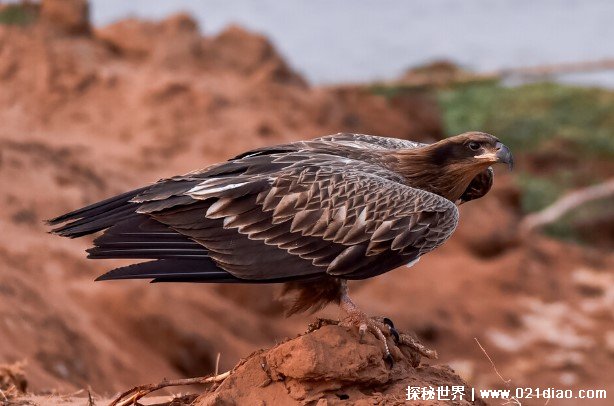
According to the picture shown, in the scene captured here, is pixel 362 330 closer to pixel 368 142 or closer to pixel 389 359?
pixel 389 359

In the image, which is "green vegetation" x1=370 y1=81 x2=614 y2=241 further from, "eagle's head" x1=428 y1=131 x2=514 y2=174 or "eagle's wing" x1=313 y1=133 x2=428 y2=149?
"eagle's head" x1=428 y1=131 x2=514 y2=174

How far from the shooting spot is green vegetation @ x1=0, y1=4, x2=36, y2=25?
58.8ft

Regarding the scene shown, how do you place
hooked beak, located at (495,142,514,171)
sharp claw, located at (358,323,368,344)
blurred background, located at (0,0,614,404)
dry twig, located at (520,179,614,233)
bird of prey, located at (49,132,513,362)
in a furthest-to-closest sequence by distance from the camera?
dry twig, located at (520,179,614,233)
blurred background, located at (0,0,614,404)
hooked beak, located at (495,142,514,171)
bird of prey, located at (49,132,513,362)
sharp claw, located at (358,323,368,344)

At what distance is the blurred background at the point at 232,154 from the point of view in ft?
38.6

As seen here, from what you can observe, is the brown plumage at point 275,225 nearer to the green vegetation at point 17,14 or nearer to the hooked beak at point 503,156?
the hooked beak at point 503,156

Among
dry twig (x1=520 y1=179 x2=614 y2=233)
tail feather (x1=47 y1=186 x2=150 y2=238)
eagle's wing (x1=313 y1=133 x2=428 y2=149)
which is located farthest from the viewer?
dry twig (x1=520 y1=179 x2=614 y2=233)

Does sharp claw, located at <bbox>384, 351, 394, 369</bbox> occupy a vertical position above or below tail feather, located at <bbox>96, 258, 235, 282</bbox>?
below

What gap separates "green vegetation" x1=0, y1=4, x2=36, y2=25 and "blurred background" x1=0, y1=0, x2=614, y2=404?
37 mm

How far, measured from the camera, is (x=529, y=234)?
19.6 metres

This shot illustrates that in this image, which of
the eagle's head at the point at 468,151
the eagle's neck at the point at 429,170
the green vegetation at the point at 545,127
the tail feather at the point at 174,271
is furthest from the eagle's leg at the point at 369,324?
the green vegetation at the point at 545,127

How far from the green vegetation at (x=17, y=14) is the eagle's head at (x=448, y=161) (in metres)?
12.3

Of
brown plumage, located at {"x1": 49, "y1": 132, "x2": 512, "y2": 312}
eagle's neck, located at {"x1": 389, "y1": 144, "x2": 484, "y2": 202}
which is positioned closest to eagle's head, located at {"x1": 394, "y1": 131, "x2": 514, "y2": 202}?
eagle's neck, located at {"x1": 389, "y1": 144, "x2": 484, "y2": 202}

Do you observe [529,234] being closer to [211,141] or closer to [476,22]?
[211,141]

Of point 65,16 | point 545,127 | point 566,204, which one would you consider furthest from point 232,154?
point 545,127
